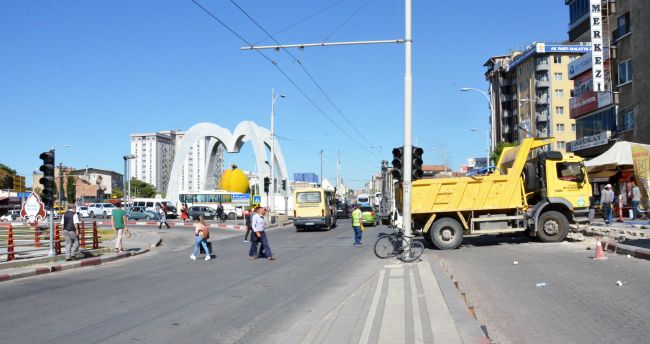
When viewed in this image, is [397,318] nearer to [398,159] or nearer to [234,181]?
[398,159]

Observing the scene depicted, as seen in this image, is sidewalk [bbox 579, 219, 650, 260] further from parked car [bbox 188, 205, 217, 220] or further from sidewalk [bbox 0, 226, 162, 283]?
parked car [bbox 188, 205, 217, 220]

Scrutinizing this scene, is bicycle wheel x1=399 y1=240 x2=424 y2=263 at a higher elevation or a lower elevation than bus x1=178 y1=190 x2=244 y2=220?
lower

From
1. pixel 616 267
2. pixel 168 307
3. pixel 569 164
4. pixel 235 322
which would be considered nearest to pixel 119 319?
pixel 168 307

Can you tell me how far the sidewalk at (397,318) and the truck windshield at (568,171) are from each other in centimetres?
1029

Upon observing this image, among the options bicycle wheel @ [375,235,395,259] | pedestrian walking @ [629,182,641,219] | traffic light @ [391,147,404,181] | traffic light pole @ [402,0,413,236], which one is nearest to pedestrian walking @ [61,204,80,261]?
bicycle wheel @ [375,235,395,259]

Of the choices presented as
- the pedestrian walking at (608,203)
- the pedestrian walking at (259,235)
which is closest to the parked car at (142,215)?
the pedestrian walking at (259,235)

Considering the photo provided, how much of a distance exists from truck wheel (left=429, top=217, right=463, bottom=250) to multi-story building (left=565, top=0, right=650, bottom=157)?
20979 millimetres

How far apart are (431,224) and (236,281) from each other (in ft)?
28.2

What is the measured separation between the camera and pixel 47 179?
708 inches

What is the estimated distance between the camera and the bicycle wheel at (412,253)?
15453mm

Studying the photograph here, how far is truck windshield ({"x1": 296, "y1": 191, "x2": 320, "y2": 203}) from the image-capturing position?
117 ft

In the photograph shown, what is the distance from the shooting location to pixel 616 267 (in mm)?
13070

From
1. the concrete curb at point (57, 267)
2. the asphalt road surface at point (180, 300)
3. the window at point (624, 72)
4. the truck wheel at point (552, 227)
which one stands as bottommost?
the concrete curb at point (57, 267)

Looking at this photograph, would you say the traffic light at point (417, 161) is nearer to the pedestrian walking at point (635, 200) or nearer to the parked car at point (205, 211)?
the pedestrian walking at point (635, 200)
